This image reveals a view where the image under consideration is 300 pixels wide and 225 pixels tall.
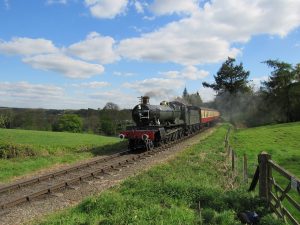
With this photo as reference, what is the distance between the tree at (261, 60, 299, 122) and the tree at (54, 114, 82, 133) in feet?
130

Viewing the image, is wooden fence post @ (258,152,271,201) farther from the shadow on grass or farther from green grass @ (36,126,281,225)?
the shadow on grass

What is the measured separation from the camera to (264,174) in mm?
9945

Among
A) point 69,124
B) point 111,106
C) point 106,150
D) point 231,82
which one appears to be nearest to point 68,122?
point 69,124

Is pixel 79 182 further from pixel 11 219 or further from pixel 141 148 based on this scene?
pixel 141 148

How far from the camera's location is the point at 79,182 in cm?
1356

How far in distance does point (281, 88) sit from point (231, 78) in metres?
14.2

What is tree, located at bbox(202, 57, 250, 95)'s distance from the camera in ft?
273

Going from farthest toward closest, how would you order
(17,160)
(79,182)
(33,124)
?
(33,124), (17,160), (79,182)

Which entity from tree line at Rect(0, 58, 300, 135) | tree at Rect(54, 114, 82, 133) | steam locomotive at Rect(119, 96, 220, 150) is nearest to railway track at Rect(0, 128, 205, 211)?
steam locomotive at Rect(119, 96, 220, 150)

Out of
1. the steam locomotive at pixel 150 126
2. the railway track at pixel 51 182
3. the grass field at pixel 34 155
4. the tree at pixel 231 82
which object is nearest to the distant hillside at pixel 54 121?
the tree at pixel 231 82

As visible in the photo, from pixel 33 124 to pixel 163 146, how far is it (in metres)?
59.2

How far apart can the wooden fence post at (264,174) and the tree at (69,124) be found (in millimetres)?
69212

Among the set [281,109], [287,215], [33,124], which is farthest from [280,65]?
[287,215]

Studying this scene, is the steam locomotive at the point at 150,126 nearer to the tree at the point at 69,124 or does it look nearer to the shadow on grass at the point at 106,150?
the shadow on grass at the point at 106,150
